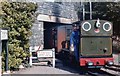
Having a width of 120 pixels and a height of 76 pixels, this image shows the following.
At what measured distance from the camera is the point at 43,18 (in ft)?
91.1

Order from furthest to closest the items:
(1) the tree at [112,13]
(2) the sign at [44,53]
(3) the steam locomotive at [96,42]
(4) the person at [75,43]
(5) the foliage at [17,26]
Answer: (1) the tree at [112,13] → (2) the sign at [44,53] → (4) the person at [75,43] → (3) the steam locomotive at [96,42] → (5) the foliage at [17,26]

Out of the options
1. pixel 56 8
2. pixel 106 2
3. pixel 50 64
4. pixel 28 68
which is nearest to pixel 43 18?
pixel 56 8

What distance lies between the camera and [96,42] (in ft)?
58.4

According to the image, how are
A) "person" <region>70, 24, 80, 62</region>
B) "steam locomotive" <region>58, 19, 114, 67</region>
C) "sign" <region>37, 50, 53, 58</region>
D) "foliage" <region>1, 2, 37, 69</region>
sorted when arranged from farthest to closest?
"sign" <region>37, 50, 53, 58</region> → "person" <region>70, 24, 80, 62</region> → "steam locomotive" <region>58, 19, 114, 67</region> → "foliage" <region>1, 2, 37, 69</region>

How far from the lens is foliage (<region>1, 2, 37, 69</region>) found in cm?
1688

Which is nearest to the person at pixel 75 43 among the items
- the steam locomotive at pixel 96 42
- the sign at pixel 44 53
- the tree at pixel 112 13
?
the steam locomotive at pixel 96 42

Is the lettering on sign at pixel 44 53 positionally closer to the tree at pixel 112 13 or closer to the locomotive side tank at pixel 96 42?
the locomotive side tank at pixel 96 42

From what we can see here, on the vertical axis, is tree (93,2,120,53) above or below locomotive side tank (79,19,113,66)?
above

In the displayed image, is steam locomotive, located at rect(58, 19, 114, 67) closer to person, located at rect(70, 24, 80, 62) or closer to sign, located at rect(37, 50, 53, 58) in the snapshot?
person, located at rect(70, 24, 80, 62)

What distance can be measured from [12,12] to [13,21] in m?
0.55

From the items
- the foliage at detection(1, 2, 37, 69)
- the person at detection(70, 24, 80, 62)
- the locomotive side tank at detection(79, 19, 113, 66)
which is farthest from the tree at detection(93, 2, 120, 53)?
the foliage at detection(1, 2, 37, 69)

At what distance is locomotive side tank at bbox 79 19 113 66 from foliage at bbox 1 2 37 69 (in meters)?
2.81

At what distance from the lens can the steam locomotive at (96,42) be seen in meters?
17.5

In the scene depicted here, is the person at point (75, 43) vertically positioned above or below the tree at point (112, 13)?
below
